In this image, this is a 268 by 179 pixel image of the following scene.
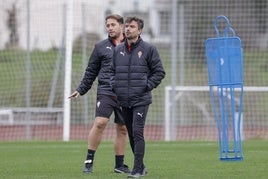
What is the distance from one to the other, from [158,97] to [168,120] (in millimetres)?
2577

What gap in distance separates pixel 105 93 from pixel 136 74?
904mm

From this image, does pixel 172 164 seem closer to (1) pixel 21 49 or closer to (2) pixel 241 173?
(2) pixel 241 173

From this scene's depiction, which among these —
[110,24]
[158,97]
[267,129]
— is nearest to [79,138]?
[158,97]

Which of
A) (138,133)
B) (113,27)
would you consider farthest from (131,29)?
(138,133)

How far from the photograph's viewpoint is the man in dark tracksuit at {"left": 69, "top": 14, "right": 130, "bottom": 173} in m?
10.9

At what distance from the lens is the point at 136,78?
1019 cm

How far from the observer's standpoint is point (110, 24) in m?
11.0

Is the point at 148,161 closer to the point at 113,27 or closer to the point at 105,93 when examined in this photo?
the point at 105,93

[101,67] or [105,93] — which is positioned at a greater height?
[101,67]

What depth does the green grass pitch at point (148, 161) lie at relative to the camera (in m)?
10.6

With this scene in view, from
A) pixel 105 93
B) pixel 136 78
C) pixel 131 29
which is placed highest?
pixel 131 29

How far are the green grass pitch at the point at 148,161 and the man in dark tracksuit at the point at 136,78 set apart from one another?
51 centimetres

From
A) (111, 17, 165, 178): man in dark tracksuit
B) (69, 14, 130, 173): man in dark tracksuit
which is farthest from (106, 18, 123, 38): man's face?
(111, 17, 165, 178): man in dark tracksuit

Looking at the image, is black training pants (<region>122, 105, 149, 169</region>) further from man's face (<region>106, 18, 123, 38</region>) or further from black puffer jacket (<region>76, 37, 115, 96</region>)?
man's face (<region>106, 18, 123, 38</region>)
